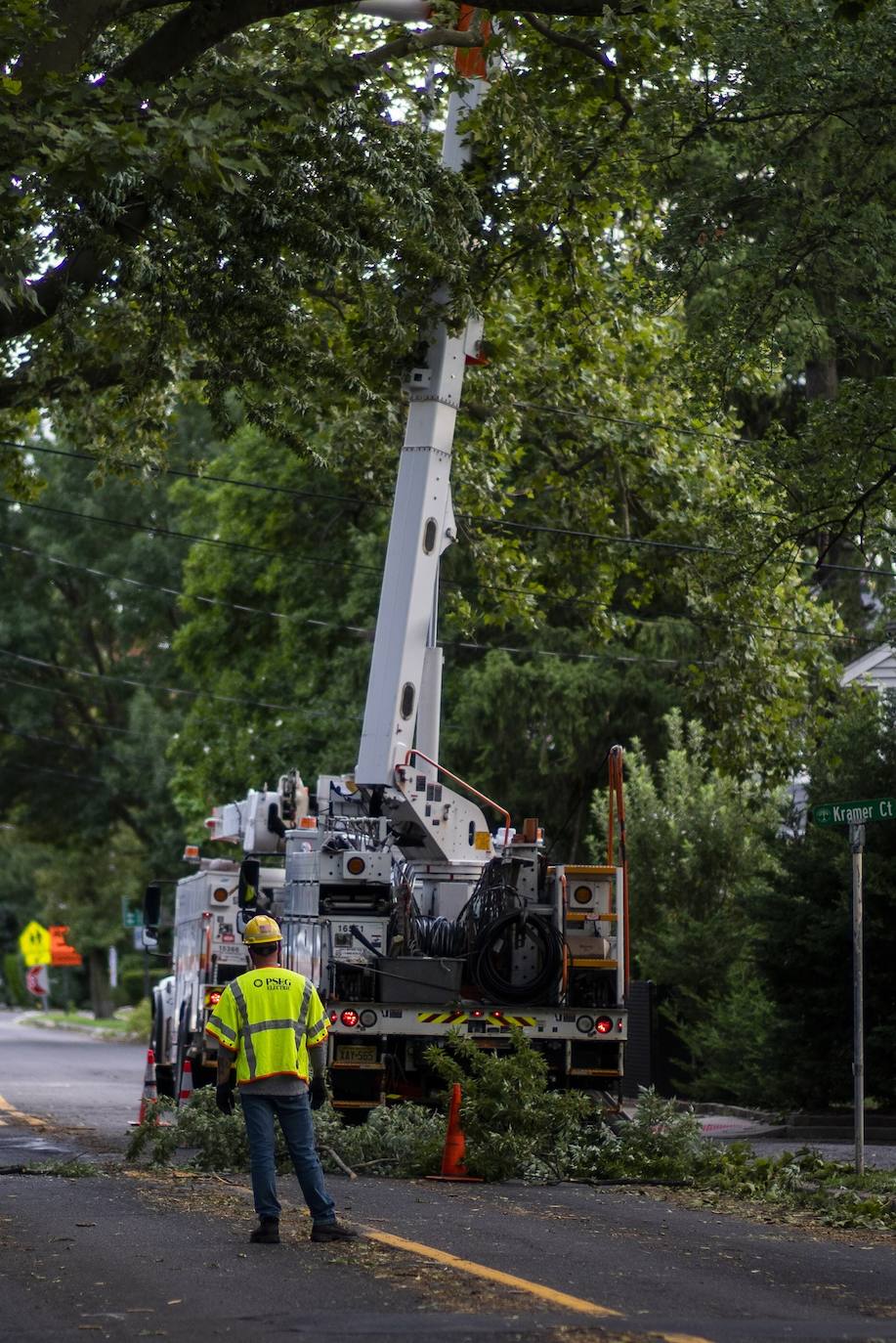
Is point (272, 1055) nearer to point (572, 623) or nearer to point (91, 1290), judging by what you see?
point (91, 1290)

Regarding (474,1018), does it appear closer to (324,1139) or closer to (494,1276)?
(324,1139)

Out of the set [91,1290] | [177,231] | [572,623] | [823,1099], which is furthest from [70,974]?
[91,1290]

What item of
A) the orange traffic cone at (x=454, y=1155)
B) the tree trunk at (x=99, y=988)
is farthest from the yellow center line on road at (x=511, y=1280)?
the tree trunk at (x=99, y=988)

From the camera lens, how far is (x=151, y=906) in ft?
78.0

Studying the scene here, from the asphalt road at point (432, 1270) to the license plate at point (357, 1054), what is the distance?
2235 millimetres

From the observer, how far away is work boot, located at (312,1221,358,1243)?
33.6 ft

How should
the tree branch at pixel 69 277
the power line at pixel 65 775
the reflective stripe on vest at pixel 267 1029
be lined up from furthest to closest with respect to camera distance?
the power line at pixel 65 775, the tree branch at pixel 69 277, the reflective stripe on vest at pixel 267 1029

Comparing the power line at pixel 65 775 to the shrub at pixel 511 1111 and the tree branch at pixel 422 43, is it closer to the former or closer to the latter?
the tree branch at pixel 422 43

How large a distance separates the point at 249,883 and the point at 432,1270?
966cm

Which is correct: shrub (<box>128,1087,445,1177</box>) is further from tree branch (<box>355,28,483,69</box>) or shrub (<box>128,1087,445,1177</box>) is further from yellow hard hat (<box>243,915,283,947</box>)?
tree branch (<box>355,28,483,69</box>)

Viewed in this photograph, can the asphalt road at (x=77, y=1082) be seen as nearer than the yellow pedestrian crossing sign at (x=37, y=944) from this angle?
Yes

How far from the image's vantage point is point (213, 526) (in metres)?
39.4

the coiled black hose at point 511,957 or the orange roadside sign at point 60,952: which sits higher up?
the orange roadside sign at point 60,952

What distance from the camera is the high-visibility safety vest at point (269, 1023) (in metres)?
10.5
